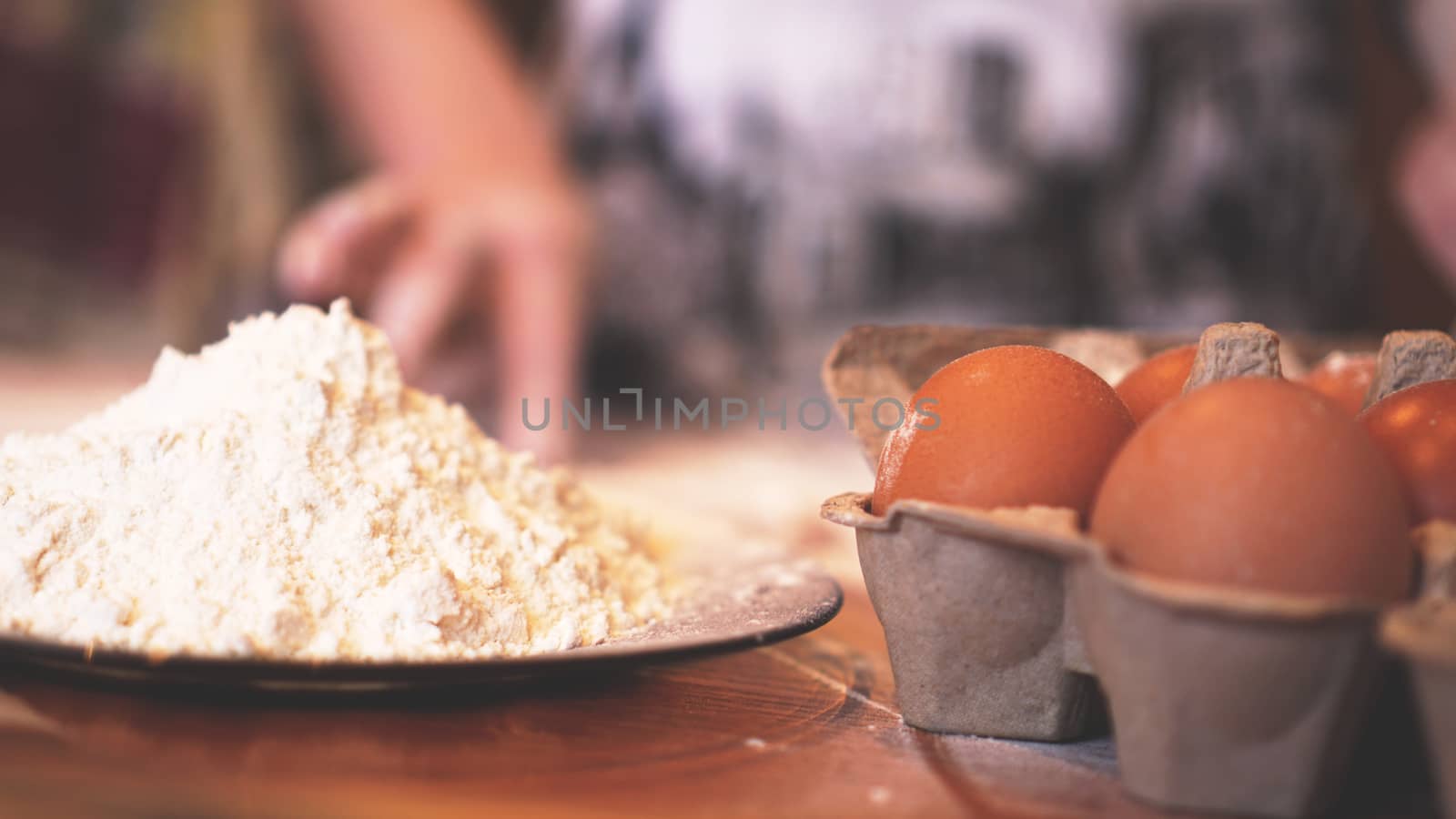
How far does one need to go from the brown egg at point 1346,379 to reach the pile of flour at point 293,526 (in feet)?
1.17

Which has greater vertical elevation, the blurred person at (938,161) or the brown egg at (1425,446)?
the blurred person at (938,161)

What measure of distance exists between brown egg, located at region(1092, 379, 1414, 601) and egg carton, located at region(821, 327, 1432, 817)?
0.05 feet

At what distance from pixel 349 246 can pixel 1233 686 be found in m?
0.95

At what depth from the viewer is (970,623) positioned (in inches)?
16.5

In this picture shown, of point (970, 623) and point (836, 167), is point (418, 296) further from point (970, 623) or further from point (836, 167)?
point (970, 623)

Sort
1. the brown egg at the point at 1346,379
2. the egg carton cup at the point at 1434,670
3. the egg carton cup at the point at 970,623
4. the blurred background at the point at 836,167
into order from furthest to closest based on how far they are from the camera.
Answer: the blurred background at the point at 836,167 < the brown egg at the point at 1346,379 < the egg carton cup at the point at 970,623 < the egg carton cup at the point at 1434,670

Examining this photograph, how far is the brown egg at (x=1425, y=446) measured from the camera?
1.24 feet

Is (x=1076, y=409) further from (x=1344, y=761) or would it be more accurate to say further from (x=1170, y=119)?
(x=1170, y=119)

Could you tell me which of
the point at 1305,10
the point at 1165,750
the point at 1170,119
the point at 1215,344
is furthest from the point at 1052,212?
the point at 1165,750

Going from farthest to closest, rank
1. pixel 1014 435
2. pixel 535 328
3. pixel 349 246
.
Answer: pixel 535 328 → pixel 349 246 → pixel 1014 435

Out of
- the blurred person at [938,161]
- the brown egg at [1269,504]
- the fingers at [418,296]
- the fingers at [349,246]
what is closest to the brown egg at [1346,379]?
the brown egg at [1269,504]

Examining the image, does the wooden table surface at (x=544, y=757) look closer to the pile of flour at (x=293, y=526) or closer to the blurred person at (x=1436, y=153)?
the pile of flour at (x=293, y=526)

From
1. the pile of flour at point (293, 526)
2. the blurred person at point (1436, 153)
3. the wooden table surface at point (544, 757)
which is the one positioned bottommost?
the wooden table surface at point (544, 757)

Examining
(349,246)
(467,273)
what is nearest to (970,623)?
(349,246)
